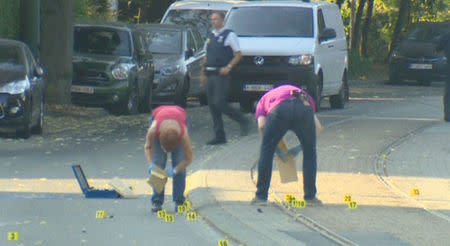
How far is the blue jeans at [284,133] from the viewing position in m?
11.2

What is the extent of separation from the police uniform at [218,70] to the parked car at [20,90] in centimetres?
281

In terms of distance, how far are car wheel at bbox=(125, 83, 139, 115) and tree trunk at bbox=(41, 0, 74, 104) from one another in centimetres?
107

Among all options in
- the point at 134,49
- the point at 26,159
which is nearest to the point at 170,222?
the point at 26,159

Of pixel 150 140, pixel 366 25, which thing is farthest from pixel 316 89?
pixel 366 25

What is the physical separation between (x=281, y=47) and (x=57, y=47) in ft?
13.8

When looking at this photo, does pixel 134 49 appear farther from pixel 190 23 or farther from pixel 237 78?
pixel 190 23

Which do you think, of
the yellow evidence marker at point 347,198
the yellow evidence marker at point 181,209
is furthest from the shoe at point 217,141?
the yellow evidence marker at point 181,209

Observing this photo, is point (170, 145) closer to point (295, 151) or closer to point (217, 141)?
point (295, 151)

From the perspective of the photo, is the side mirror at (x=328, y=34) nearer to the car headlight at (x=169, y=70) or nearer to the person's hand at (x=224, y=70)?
the car headlight at (x=169, y=70)

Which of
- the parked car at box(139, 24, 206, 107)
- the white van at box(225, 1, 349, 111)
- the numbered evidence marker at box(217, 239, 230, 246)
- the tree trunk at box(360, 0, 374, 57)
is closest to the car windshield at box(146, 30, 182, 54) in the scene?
the parked car at box(139, 24, 206, 107)

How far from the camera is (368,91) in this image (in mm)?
32656

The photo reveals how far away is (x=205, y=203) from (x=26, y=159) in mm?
4503

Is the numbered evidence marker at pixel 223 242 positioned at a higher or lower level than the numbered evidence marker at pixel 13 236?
higher

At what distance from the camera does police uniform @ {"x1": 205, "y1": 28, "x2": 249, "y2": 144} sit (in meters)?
16.9
